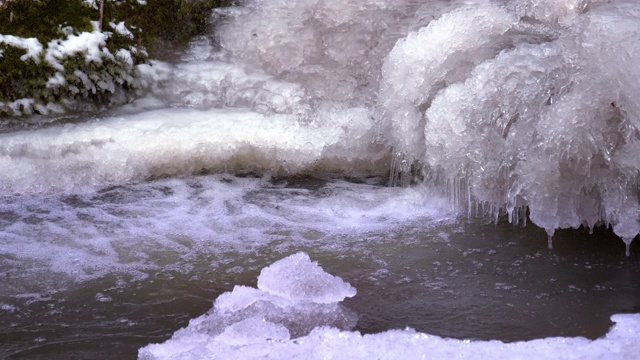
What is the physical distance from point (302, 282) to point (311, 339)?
1.30ft

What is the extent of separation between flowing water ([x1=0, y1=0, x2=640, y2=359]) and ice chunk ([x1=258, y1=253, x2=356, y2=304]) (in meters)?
0.02

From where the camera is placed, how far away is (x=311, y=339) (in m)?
3.41

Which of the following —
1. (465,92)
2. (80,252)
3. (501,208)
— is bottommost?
(80,252)

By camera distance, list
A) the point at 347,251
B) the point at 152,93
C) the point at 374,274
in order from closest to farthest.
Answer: the point at 374,274 → the point at 347,251 → the point at 152,93

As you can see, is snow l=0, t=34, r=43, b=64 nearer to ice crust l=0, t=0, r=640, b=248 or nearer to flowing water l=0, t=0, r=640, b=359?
ice crust l=0, t=0, r=640, b=248

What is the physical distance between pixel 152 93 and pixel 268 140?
4.84 ft

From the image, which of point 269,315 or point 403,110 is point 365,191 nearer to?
point 403,110

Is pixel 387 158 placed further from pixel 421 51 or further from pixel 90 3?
pixel 90 3

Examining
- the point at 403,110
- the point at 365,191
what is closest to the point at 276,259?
the point at 365,191

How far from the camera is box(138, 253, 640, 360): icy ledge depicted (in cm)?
330

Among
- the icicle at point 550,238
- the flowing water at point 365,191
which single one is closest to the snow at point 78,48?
the flowing water at point 365,191

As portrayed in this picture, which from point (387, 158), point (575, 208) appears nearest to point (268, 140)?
point (387, 158)

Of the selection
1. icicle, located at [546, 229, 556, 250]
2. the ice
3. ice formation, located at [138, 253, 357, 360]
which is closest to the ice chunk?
ice formation, located at [138, 253, 357, 360]

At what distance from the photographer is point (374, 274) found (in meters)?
4.12
